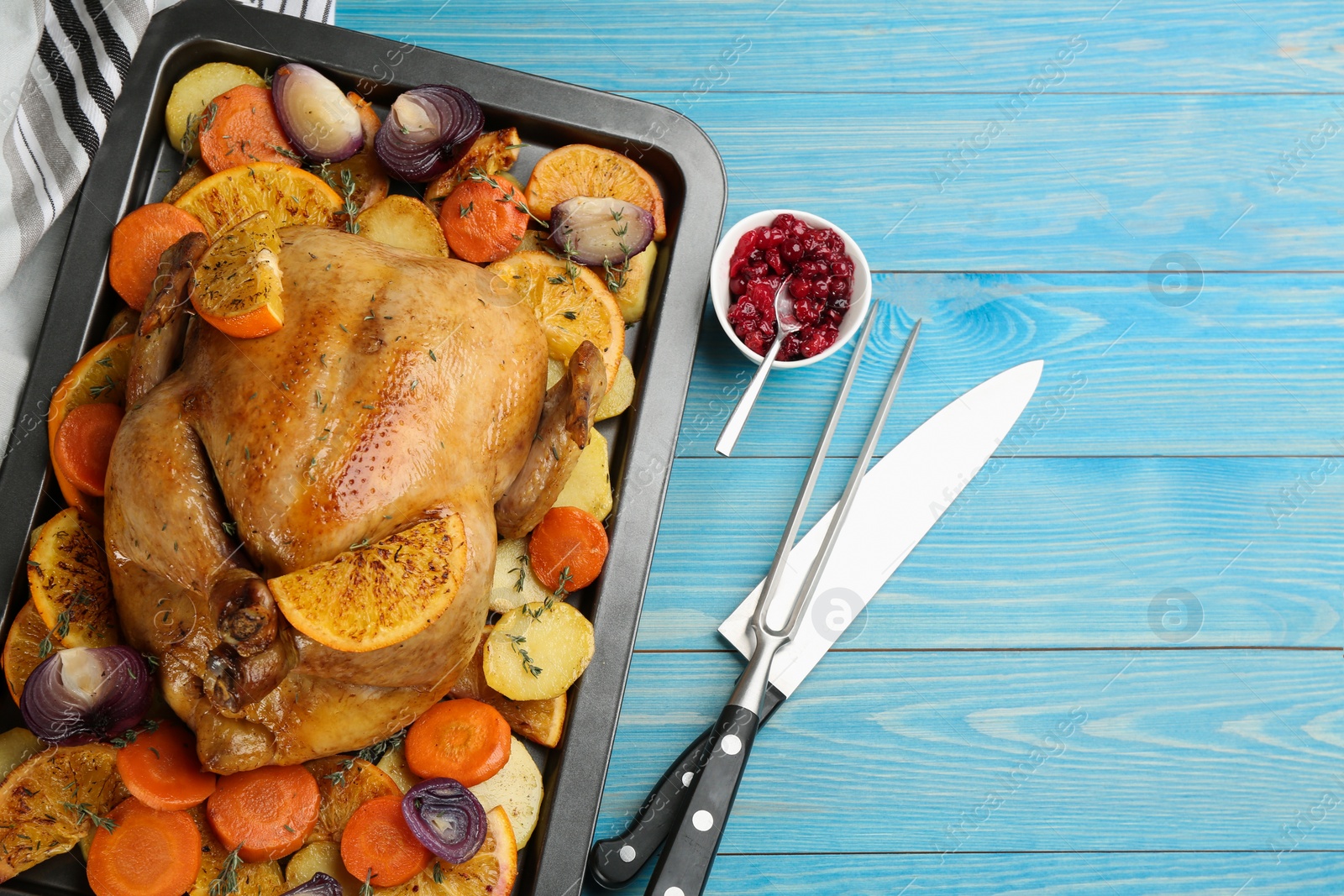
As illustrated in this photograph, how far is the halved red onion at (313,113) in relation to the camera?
6.82ft

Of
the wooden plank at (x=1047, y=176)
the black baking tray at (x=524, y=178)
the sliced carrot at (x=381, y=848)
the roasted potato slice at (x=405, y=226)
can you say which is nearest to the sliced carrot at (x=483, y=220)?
the roasted potato slice at (x=405, y=226)

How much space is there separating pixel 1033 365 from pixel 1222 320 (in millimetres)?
630

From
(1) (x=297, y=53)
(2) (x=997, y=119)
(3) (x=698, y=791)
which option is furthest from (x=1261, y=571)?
(1) (x=297, y=53)

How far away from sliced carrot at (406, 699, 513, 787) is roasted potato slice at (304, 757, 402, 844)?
3.2 inches

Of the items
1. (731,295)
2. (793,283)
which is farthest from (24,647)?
(793,283)

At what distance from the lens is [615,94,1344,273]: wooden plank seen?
2570mm

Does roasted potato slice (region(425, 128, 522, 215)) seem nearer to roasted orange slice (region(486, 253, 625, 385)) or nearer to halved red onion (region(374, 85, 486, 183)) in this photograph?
halved red onion (region(374, 85, 486, 183))

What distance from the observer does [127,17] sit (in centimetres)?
207

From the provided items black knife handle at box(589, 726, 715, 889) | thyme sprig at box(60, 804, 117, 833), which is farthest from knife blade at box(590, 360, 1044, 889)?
thyme sprig at box(60, 804, 117, 833)

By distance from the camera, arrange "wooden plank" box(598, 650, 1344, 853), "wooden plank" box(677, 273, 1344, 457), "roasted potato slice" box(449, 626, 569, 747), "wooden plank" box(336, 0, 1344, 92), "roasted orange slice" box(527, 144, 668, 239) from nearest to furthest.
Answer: "roasted potato slice" box(449, 626, 569, 747) → "roasted orange slice" box(527, 144, 668, 239) → "wooden plank" box(598, 650, 1344, 853) → "wooden plank" box(677, 273, 1344, 457) → "wooden plank" box(336, 0, 1344, 92)

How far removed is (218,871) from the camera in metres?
1.84

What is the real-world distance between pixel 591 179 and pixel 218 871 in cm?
169

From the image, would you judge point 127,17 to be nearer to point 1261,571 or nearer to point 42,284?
point 42,284

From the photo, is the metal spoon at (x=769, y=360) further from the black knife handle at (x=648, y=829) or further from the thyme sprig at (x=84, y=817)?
the thyme sprig at (x=84, y=817)
